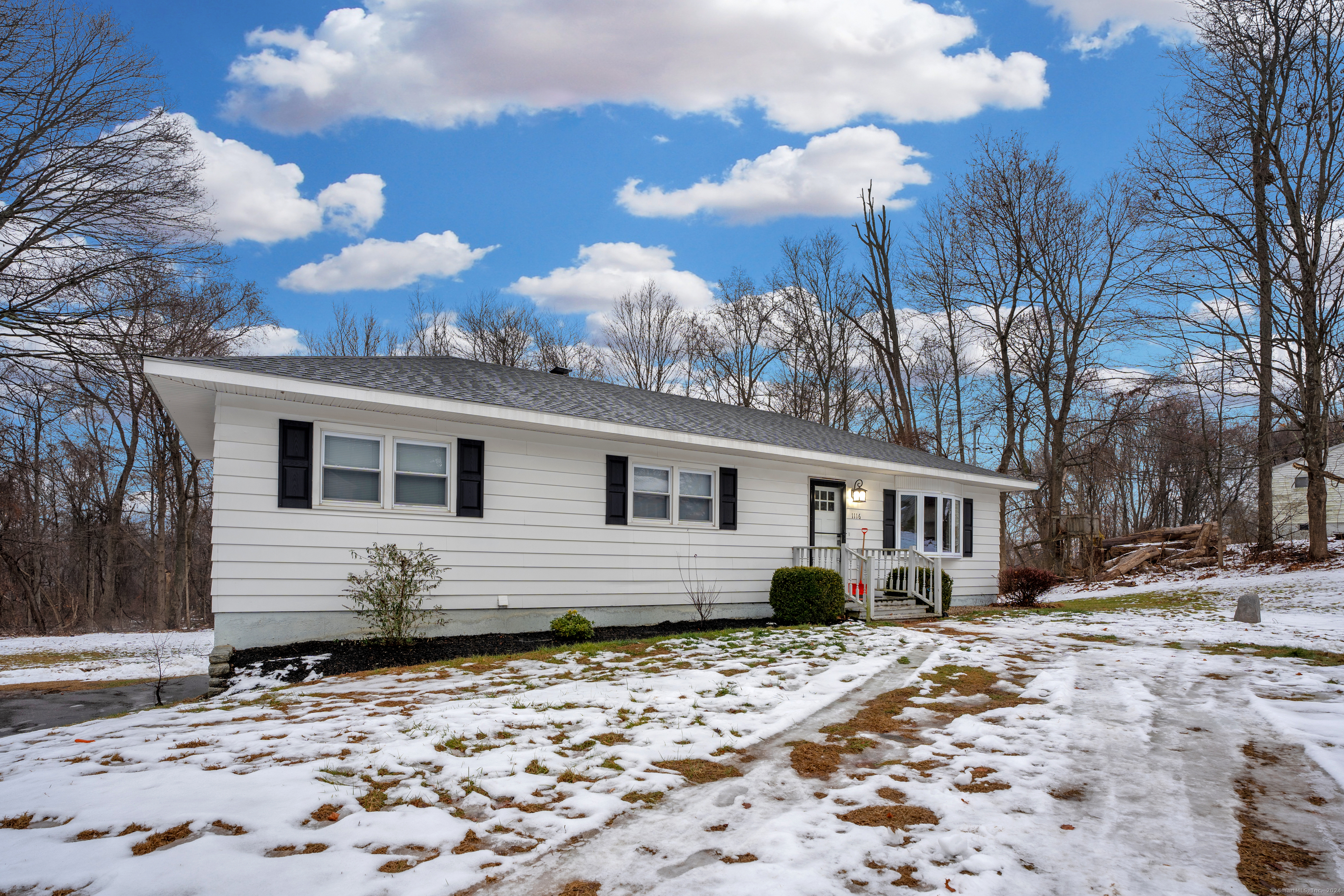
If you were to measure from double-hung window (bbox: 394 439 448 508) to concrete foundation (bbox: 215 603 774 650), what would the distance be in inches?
59.7

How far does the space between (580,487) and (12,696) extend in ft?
24.3

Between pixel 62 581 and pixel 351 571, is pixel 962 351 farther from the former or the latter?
pixel 62 581

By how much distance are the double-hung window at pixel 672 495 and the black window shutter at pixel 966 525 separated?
689 cm

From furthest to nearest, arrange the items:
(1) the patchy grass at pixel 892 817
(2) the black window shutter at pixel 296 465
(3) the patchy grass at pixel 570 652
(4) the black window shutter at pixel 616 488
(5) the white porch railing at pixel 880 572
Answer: (5) the white porch railing at pixel 880 572, (4) the black window shutter at pixel 616 488, (2) the black window shutter at pixel 296 465, (3) the patchy grass at pixel 570 652, (1) the patchy grass at pixel 892 817

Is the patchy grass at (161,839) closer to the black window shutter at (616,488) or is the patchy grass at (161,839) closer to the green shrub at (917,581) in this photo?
the black window shutter at (616,488)

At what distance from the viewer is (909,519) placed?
15008 millimetres

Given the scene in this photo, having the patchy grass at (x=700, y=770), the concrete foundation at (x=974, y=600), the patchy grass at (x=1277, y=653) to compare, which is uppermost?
the patchy grass at (x=700, y=770)

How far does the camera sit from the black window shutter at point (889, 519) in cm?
1461

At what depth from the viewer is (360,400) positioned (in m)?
8.68

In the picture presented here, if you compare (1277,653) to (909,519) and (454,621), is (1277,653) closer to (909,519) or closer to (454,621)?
(909,519)

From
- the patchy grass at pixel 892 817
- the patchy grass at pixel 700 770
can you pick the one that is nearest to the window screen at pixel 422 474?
the patchy grass at pixel 700 770

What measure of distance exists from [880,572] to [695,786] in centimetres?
1084

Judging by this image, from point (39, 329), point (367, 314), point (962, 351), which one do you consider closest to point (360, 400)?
point (39, 329)

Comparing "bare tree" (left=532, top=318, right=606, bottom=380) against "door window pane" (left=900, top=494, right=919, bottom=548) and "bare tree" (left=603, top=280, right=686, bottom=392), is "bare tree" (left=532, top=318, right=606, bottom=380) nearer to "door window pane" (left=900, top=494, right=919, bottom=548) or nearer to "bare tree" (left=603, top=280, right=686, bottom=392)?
"bare tree" (left=603, top=280, right=686, bottom=392)
